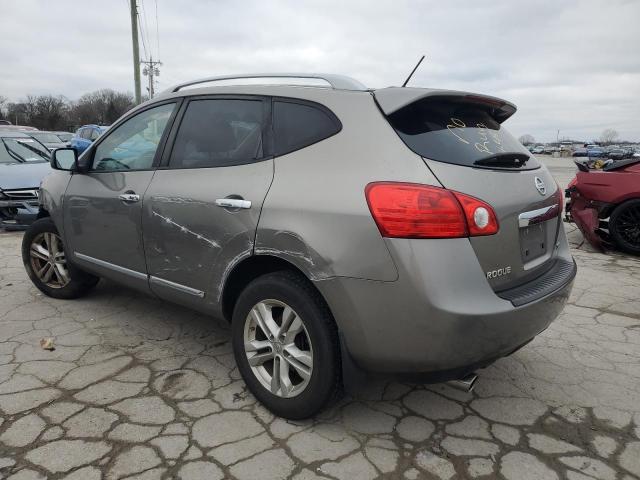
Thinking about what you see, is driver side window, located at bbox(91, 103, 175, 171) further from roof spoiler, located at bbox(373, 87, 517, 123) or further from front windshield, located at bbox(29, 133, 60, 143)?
front windshield, located at bbox(29, 133, 60, 143)

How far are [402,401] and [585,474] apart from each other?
93 centimetres

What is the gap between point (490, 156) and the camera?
7.80 ft

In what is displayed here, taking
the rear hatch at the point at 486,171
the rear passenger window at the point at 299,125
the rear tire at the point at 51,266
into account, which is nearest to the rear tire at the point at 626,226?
the rear hatch at the point at 486,171

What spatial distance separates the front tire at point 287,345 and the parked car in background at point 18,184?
5.26 m

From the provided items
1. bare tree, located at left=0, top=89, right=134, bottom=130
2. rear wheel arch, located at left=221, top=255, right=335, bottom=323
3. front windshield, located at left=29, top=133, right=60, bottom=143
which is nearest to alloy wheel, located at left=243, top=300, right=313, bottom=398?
rear wheel arch, located at left=221, top=255, right=335, bottom=323

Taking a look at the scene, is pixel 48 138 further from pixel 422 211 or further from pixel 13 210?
pixel 422 211

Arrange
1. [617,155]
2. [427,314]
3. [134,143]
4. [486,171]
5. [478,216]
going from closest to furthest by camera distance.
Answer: [427,314]
[478,216]
[486,171]
[134,143]
[617,155]

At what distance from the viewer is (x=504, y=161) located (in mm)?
2443

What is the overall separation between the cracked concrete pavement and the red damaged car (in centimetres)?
314

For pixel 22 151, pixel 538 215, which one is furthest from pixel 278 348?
pixel 22 151

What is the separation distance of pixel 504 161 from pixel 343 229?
A: 94cm

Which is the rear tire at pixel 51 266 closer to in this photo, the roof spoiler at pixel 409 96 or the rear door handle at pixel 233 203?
the rear door handle at pixel 233 203

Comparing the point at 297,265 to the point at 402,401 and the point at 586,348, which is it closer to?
the point at 402,401

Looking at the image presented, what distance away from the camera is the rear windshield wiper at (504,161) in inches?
91.2
